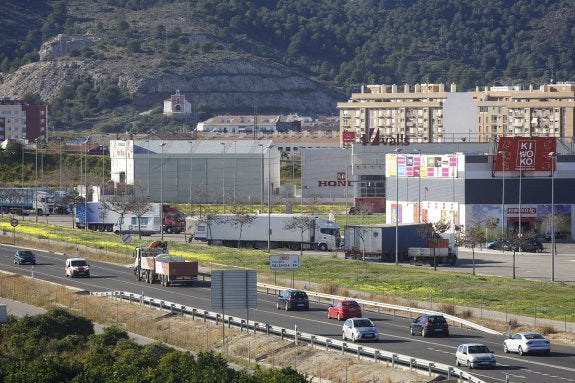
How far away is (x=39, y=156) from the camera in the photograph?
163250 mm

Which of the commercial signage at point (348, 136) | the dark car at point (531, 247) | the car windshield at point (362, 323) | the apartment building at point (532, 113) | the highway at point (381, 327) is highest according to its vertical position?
the apartment building at point (532, 113)

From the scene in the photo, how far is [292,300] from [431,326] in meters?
9.99

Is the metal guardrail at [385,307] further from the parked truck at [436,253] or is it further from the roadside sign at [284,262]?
the parked truck at [436,253]

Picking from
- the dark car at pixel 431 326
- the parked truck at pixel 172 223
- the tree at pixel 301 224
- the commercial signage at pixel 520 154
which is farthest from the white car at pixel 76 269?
the commercial signage at pixel 520 154

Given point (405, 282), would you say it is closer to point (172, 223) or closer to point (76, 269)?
point (76, 269)

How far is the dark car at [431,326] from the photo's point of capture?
177ft

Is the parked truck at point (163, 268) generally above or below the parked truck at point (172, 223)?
below

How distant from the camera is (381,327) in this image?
187 ft

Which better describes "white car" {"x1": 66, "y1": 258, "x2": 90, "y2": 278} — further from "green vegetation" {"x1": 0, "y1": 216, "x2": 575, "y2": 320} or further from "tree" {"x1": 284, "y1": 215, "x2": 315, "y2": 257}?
"tree" {"x1": 284, "y1": 215, "x2": 315, "y2": 257}

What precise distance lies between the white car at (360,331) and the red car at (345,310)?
18.4ft

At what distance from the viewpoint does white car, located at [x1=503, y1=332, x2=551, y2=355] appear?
49.2 m

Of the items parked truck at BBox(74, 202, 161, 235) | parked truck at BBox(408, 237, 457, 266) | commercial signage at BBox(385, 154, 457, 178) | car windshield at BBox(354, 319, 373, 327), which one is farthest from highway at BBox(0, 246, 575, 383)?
commercial signage at BBox(385, 154, 457, 178)

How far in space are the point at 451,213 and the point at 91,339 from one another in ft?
193

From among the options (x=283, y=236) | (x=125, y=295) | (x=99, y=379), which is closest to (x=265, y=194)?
(x=283, y=236)
